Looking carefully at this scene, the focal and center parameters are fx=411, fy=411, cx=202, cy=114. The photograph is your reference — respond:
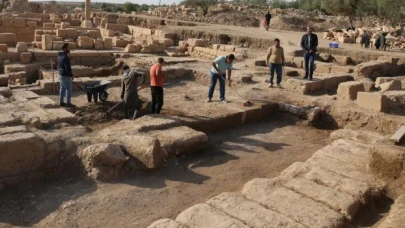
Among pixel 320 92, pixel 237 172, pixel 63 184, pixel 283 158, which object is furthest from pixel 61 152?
pixel 320 92

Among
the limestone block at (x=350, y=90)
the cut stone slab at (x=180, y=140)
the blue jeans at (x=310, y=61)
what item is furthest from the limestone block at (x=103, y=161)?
the blue jeans at (x=310, y=61)

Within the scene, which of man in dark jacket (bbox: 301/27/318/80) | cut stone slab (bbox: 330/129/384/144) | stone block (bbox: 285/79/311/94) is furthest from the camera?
man in dark jacket (bbox: 301/27/318/80)

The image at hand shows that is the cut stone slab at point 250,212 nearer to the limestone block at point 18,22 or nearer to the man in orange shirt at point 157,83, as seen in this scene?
the man in orange shirt at point 157,83

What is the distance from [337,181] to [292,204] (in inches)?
44.1

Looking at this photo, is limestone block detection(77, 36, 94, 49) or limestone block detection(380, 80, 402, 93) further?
limestone block detection(77, 36, 94, 49)

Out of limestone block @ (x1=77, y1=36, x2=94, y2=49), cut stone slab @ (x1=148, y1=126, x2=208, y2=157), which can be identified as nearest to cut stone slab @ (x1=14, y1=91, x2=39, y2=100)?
cut stone slab @ (x1=148, y1=126, x2=208, y2=157)

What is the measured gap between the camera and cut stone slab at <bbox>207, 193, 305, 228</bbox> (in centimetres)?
490

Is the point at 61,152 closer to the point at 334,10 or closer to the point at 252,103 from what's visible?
the point at 252,103

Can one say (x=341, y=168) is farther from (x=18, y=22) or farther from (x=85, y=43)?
(x=18, y=22)

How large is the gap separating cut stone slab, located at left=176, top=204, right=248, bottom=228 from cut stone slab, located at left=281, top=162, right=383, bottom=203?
5.60 ft

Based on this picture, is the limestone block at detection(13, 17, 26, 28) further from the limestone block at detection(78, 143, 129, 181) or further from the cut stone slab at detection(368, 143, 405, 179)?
the cut stone slab at detection(368, 143, 405, 179)

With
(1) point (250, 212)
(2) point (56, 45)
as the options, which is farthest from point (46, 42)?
(1) point (250, 212)

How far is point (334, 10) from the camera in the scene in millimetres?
30922

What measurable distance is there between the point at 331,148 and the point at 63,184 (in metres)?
4.72
